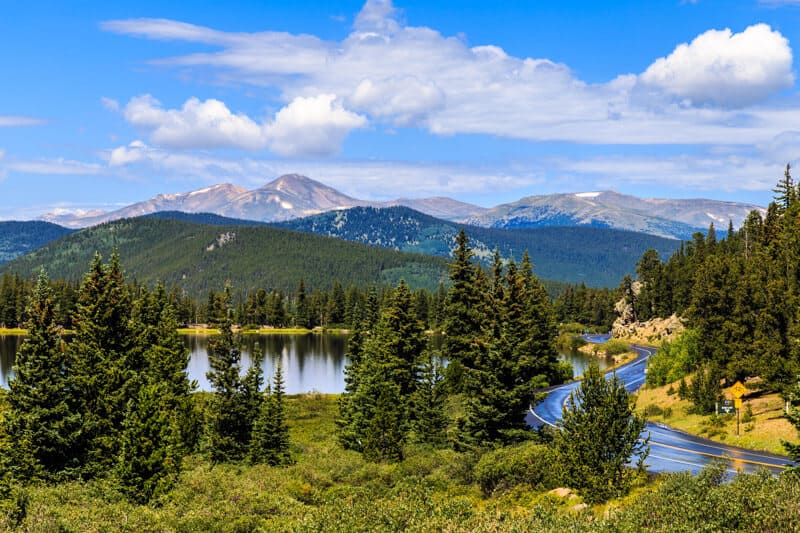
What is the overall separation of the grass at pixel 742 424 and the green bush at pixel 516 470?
1077cm

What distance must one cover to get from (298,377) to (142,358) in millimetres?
67382

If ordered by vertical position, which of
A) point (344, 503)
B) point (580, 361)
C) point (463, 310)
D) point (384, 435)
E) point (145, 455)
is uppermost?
point (463, 310)

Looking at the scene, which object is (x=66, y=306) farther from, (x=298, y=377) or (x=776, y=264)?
(x=776, y=264)

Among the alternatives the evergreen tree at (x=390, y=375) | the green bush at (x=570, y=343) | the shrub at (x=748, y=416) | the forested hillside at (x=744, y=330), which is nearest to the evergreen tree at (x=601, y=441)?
the evergreen tree at (x=390, y=375)

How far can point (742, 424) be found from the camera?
4694cm

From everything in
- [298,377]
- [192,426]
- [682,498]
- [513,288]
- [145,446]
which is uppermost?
[513,288]

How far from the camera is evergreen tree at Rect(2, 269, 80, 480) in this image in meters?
35.2

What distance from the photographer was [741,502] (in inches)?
623

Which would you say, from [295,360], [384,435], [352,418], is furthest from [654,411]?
[295,360]

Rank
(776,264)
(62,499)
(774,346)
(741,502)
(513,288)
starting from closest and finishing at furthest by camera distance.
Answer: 1. (741,502)
2. (62,499)
3. (774,346)
4. (776,264)
5. (513,288)

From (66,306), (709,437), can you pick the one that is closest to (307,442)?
(709,437)

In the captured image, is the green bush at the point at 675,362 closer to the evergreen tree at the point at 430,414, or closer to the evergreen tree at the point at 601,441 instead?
the evergreen tree at the point at 430,414

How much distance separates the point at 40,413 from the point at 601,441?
2928 cm

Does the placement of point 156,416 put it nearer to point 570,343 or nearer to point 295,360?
point 295,360
